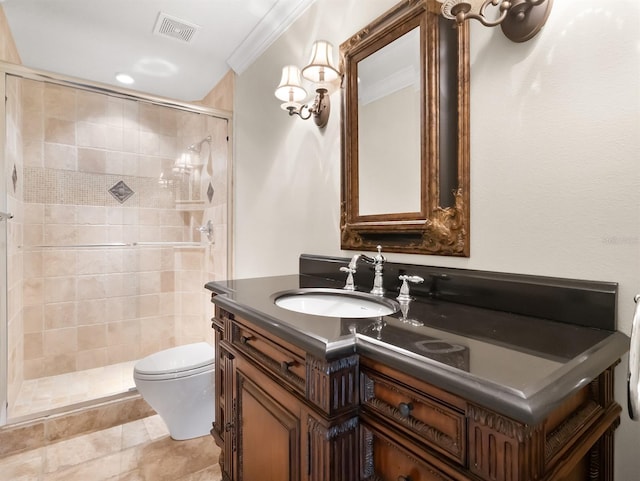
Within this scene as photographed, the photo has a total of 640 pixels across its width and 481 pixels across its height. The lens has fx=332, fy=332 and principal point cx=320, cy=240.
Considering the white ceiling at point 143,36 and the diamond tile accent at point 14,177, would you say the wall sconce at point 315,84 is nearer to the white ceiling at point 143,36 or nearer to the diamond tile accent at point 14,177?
the white ceiling at point 143,36

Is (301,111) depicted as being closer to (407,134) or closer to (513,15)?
(407,134)

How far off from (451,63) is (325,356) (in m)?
0.99

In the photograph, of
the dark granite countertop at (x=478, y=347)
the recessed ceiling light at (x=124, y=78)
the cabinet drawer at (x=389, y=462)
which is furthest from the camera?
the recessed ceiling light at (x=124, y=78)

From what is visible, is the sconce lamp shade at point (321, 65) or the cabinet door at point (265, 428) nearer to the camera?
the cabinet door at point (265, 428)

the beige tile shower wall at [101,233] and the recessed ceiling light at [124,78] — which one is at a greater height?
the recessed ceiling light at [124,78]

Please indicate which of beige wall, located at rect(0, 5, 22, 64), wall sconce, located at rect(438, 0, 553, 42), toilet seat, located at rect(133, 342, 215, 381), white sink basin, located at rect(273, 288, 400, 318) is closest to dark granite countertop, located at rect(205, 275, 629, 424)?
white sink basin, located at rect(273, 288, 400, 318)

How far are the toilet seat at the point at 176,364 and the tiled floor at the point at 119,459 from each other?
1.40ft

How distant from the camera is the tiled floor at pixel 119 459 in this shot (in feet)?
5.17

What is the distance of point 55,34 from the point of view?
6.77ft

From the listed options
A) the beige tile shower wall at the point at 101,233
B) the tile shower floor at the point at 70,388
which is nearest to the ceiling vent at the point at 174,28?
the beige tile shower wall at the point at 101,233

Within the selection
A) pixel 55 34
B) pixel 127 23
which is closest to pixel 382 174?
pixel 127 23

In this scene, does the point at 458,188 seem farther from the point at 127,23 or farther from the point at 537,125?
the point at 127,23

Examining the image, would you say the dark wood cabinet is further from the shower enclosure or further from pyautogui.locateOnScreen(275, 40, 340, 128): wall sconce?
the shower enclosure

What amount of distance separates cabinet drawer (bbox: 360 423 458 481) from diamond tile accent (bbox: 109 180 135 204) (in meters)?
2.73
